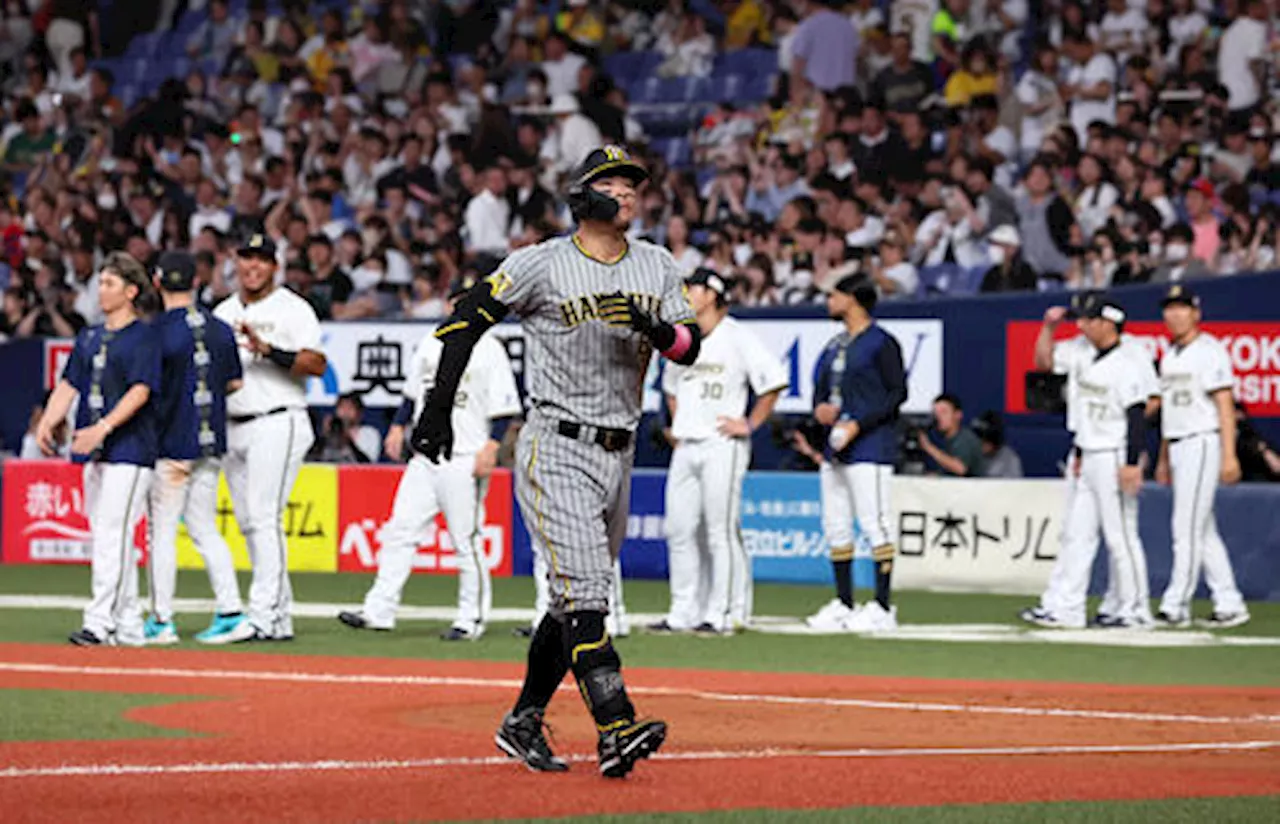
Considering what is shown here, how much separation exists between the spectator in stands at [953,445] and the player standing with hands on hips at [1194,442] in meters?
3.53

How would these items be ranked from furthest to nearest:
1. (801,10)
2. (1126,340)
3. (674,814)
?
(801,10)
(1126,340)
(674,814)

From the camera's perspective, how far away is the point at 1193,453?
15414 millimetres

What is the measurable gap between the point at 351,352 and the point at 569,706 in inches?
450

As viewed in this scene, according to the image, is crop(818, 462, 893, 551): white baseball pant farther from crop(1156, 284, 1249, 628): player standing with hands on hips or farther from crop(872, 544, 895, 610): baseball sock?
crop(1156, 284, 1249, 628): player standing with hands on hips

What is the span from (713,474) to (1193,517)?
11.1 ft

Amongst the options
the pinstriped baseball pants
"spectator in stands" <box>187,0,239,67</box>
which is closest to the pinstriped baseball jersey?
the pinstriped baseball pants

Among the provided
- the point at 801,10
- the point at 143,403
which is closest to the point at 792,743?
the point at 143,403

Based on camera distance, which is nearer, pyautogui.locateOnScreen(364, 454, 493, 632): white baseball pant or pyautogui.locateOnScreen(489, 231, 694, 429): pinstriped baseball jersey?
pyautogui.locateOnScreen(489, 231, 694, 429): pinstriped baseball jersey

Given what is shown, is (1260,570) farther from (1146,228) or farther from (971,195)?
(971,195)

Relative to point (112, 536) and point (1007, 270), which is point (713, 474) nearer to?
point (112, 536)

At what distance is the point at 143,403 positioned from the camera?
12719 mm

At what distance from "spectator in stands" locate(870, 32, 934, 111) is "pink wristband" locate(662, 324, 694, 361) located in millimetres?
14745

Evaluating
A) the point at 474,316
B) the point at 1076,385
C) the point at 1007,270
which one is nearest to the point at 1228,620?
the point at 1076,385

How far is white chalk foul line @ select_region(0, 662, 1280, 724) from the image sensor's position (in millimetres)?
9991
